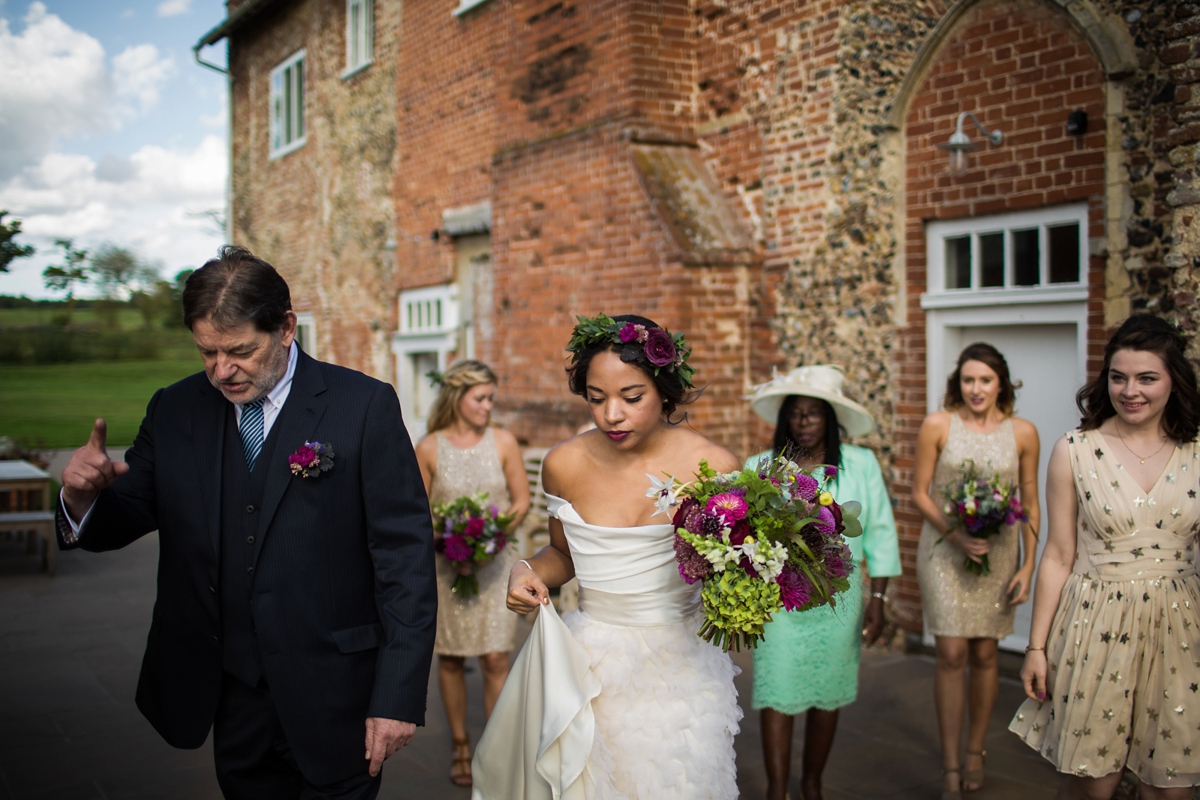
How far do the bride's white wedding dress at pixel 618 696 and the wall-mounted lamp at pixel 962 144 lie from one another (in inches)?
175

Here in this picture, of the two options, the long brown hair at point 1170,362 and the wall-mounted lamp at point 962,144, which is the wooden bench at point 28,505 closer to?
the wall-mounted lamp at point 962,144

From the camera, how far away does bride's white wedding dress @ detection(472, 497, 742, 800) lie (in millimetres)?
3125

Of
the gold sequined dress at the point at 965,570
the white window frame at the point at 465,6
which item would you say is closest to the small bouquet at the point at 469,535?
the gold sequined dress at the point at 965,570

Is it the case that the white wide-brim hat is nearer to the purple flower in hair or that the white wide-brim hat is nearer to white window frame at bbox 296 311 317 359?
the purple flower in hair

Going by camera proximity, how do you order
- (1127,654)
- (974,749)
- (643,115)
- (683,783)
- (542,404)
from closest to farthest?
(683,783) < (1127,654) < (974,749) < (643,115) < (542,404)

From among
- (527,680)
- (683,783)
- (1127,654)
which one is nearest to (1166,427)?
(1127,654)

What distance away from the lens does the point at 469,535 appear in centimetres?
548

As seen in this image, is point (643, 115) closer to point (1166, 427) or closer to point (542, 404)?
point (542, 404)

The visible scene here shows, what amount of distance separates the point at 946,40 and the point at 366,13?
10.3m

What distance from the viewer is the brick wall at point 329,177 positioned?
14414 mm

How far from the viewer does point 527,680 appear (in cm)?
328

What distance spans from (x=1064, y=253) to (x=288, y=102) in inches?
597

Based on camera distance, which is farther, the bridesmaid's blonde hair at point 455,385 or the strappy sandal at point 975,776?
the bridesmaid's blonde hair at point 455,385

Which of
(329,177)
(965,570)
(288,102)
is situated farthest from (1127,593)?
(288,102)
